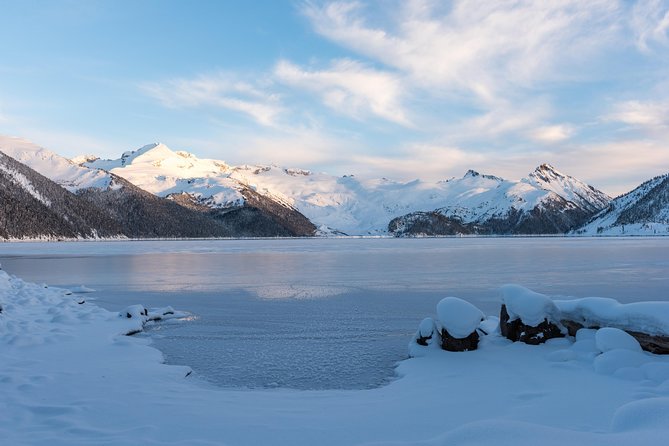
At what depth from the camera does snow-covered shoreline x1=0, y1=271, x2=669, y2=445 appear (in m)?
8.33

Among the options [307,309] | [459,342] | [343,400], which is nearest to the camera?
[343,400]

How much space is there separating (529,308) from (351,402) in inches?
310

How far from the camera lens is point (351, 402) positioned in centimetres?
1095

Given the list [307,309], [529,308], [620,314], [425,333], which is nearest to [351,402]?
[425,333]

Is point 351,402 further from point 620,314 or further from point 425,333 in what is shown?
point 620,314

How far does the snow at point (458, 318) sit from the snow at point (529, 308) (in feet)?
3.90

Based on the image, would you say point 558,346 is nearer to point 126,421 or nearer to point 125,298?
point 126,421

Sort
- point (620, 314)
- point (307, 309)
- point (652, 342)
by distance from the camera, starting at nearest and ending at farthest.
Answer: point (652, 342) → point (620, 314) → point (307, 309)

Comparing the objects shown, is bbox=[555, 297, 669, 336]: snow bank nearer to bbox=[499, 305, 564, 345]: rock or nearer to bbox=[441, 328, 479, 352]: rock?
bbox=[499, 305, 564, 345]: rock

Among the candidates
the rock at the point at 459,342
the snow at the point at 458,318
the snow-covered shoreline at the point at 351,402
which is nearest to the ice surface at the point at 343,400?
the snow-covered shoreline at the point at 351,402

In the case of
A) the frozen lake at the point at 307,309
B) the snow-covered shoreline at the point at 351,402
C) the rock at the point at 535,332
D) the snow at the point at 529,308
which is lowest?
the frozen lake at the point at 307,309

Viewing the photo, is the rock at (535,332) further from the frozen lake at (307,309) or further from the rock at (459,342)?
the frozen lake at (307,309)

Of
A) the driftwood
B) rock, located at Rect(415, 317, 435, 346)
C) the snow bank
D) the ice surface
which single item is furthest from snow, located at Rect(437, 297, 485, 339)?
the driftwood

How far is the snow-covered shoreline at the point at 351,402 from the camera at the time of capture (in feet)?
27.3
